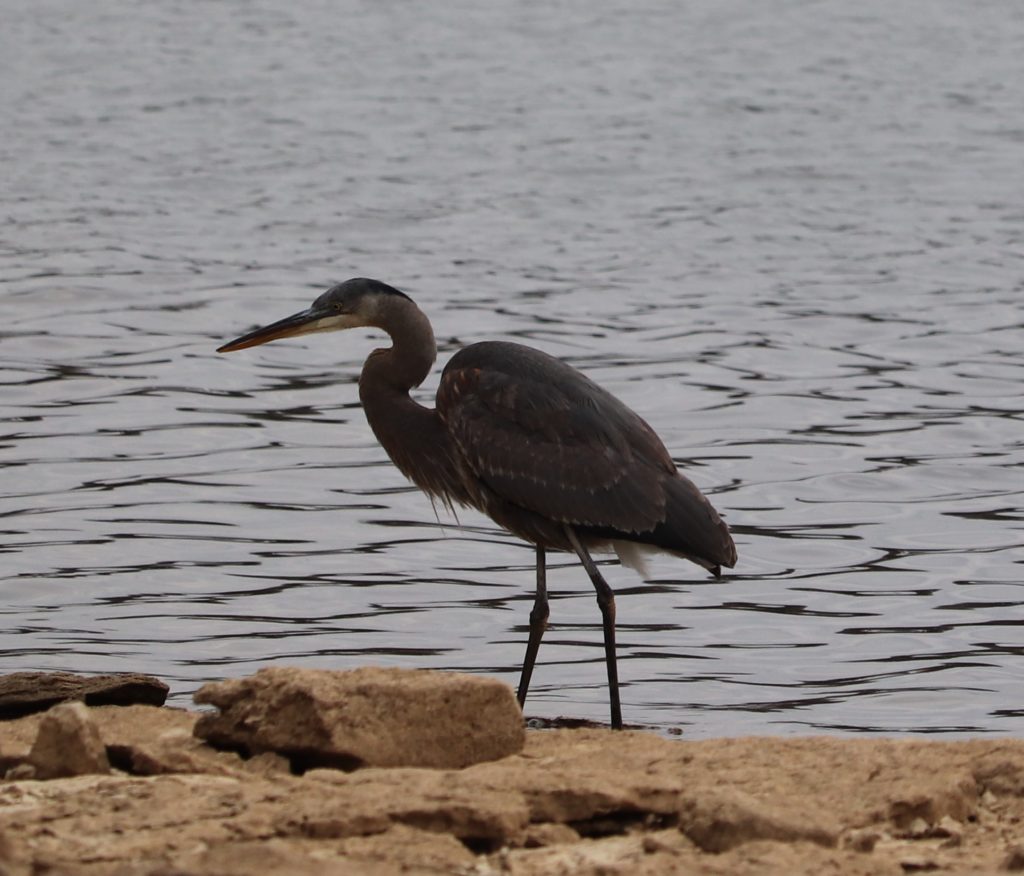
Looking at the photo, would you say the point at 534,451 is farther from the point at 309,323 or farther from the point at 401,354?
the point at 309,323

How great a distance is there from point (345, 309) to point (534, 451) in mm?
974

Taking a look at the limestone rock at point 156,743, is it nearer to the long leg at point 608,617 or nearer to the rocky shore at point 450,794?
the rocky shore at point 450,794

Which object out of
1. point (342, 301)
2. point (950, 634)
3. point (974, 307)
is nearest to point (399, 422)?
point (342, 301)

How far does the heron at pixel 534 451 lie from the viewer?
7473 mm

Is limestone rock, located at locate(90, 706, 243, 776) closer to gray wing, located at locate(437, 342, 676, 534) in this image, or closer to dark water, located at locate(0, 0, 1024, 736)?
dark water, located at locate(0, 0, 1024, 736)

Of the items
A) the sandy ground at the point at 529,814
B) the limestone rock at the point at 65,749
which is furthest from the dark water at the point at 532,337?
the limestone rock at the point at 65,749

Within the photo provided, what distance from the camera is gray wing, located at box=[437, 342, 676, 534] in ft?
24.7

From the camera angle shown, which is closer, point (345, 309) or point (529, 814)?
point (529, 814)

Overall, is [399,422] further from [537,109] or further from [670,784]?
[537,109]

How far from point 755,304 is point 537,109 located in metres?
9.44

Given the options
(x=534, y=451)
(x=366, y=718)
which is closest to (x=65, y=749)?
(x=366, y=718)

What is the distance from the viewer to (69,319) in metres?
14.5

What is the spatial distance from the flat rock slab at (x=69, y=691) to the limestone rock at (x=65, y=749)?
122cm

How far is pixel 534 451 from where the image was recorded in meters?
7.66
